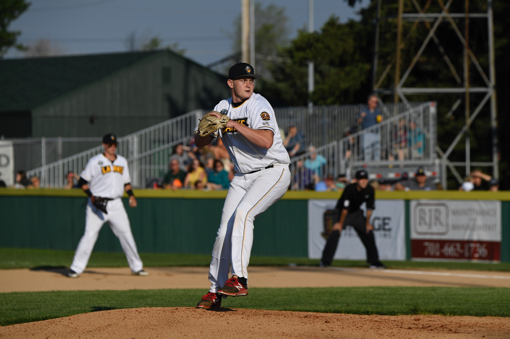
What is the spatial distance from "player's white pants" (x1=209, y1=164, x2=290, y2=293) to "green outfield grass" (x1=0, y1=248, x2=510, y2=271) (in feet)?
23.9

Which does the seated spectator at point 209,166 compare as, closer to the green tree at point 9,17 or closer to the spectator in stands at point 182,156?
the spectator in stands at point 182,156

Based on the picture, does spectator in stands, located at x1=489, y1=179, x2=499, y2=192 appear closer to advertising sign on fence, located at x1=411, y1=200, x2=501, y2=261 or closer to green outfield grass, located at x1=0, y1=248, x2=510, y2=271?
advertising sign on fence, located at x1=411, y1=200, x2=501, y2=261

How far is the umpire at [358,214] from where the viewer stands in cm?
1234

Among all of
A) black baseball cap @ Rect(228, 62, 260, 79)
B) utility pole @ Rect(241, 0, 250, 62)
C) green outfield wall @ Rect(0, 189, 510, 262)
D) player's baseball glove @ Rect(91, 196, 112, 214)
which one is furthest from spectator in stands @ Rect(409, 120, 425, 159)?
black baseball cap @ Rect(228, 62, 260, 79)

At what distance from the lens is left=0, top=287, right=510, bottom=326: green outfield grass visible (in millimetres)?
7180

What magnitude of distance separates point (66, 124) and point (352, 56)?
12043mm

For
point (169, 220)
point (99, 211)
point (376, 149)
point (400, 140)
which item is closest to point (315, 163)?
point (376, 149)

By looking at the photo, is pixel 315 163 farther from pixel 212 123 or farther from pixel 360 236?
pixel 212 123

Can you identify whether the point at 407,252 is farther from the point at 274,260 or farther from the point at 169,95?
the point at 169,95

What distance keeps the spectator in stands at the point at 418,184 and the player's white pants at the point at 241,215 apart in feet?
28.5

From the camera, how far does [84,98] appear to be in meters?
28.0

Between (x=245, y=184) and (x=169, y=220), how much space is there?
370 inches

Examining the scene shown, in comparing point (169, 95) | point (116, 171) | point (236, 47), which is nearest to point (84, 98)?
point (169, 95)

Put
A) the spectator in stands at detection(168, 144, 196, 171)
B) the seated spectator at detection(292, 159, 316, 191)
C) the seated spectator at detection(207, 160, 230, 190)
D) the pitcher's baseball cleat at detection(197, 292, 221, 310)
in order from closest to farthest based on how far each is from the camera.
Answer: the pitcher's baseball cleat at detection(197, 292, 221, 310), the seated spectator at detection(207, 160, 230, 190), the seated spectator at detection(292, 159, 316, 191), the spectator in stands at detection(168, 144, 196, 171)
